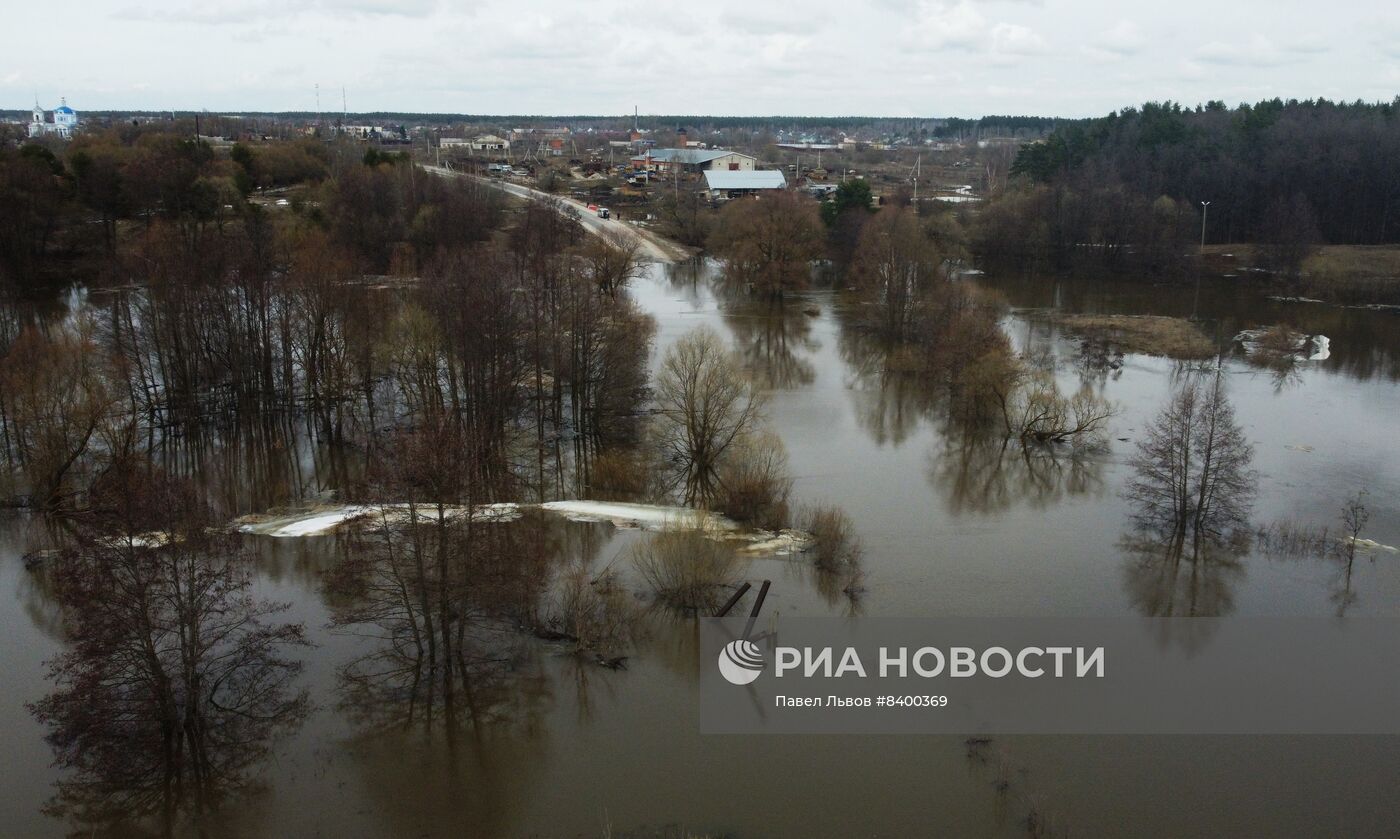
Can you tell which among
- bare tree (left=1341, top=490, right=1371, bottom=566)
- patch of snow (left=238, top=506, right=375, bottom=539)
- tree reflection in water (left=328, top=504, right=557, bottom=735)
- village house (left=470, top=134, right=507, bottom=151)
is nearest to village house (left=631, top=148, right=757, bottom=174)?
village house (left=470, top=134, right=507, bottom=151)

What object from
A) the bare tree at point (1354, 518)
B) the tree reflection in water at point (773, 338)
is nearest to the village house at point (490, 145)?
the tree reflection in water at point (773, 338)

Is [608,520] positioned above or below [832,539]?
below

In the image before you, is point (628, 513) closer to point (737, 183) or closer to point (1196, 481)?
point (1196, 481)

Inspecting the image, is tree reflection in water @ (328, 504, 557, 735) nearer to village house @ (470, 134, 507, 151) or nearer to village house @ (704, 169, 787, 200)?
village house @ (704, 169, 787, 200)

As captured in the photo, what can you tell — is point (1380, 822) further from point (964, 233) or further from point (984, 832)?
point (964, 233)

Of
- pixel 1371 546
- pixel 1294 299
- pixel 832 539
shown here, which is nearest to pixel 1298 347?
pixel 1294 299

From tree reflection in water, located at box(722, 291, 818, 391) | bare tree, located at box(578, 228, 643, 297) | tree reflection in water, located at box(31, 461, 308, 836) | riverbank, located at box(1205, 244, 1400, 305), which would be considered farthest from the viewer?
riverbank, located at box(1205, 244, 1400, 305)
